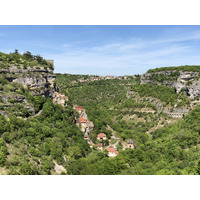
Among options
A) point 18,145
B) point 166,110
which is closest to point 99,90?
point 166,110

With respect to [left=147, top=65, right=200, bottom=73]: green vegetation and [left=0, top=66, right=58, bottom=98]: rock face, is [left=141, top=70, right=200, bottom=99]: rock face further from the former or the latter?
[left=0, top=66, right=58, bottom=98]: rock face

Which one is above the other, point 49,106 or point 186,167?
point 49,106

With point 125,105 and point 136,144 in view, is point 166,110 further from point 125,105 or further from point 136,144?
point 136,144

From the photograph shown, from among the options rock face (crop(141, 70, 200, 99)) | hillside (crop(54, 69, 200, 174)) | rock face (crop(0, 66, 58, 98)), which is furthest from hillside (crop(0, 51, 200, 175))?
rock face (crop(141, 70, 200, 99))

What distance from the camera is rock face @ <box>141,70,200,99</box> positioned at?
6316 cm

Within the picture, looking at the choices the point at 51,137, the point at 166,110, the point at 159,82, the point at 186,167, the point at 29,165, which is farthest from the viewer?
the point at 159,82

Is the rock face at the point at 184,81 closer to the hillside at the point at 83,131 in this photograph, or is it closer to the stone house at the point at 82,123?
the hillside at the point at 83,131

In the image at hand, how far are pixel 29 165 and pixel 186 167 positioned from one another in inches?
834

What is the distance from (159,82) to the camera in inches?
3241

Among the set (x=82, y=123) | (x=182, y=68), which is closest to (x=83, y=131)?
(x=82, y=123)

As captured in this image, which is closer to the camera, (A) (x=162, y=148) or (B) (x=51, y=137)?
(B) (x=51, y=137)

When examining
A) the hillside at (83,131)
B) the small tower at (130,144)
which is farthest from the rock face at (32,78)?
the small tower at (130,144)

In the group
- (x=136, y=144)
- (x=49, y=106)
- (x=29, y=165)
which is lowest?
(x=136, y=144)

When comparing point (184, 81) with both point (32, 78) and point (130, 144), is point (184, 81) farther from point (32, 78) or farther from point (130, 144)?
point (32, 78)
